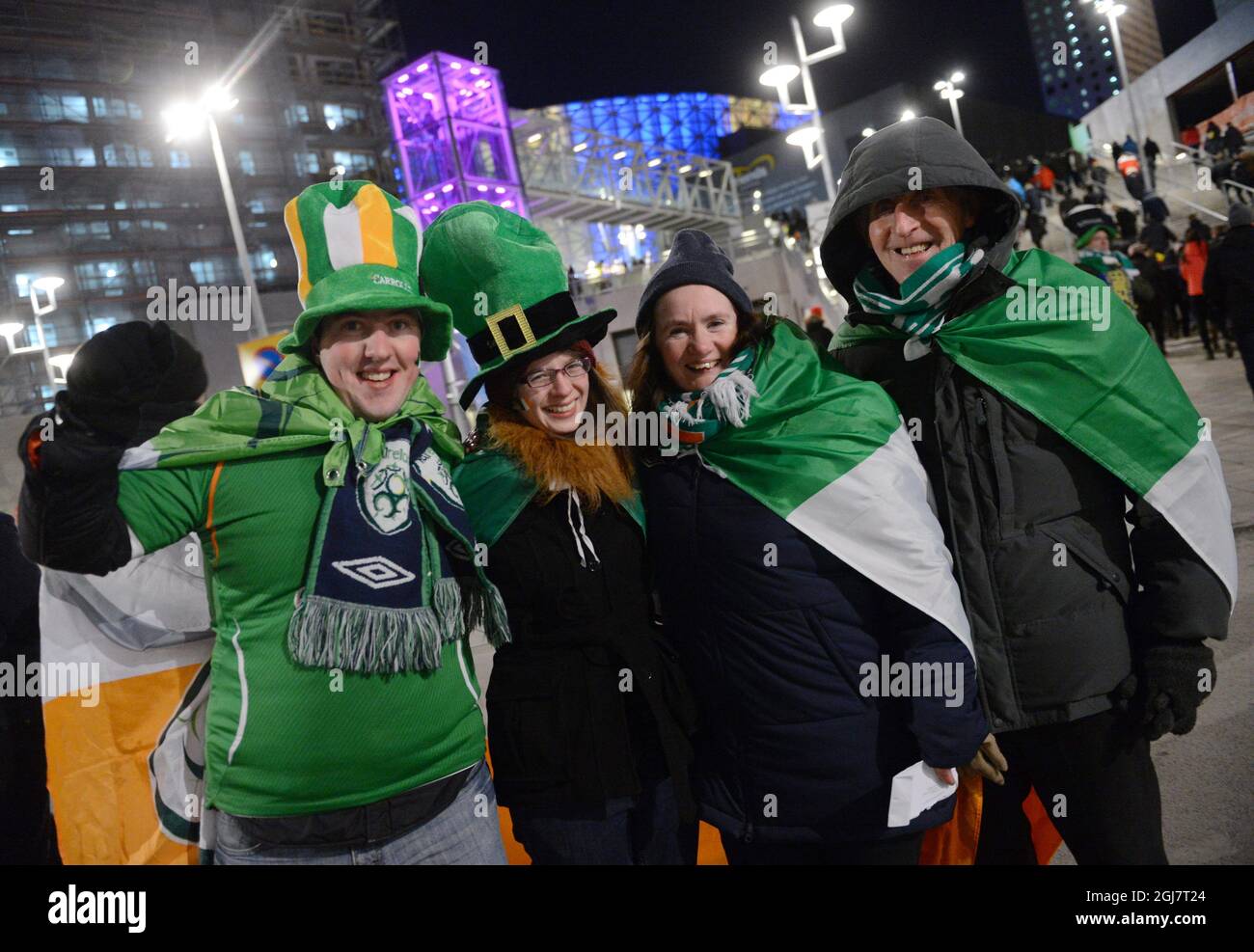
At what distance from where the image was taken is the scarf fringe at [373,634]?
178 cm

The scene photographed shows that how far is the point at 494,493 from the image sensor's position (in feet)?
7.19

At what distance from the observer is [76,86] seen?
894cm

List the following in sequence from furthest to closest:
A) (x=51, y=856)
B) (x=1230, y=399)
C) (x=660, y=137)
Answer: (x=660, y=137) < (x=1230, y=399) < (x=51, y=856)

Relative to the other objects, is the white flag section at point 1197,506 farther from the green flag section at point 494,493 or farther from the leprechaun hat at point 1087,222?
the leprechaun hat at point 1087,222

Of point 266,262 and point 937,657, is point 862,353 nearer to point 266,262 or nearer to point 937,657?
point 937,657

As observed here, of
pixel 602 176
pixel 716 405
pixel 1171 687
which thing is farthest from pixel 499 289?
pixel 602 176

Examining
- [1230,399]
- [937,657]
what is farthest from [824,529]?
[1230,399]

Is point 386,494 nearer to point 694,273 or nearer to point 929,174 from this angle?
point 694,273

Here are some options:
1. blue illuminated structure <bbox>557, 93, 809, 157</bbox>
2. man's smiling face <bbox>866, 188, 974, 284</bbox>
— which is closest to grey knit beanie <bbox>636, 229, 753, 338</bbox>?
man's smiling face <bbox>866, 188, 974, 284</bbox>

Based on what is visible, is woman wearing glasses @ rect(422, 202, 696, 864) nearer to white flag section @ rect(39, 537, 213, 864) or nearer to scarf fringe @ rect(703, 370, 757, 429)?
scarf fringe @ rect(703, 370, 757, 429)

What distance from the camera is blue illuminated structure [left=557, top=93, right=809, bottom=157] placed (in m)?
67.1

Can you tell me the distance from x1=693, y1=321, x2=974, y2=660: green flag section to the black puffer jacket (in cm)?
11

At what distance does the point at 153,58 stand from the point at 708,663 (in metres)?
22.3

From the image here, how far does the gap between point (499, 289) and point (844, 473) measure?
3.71 ft
